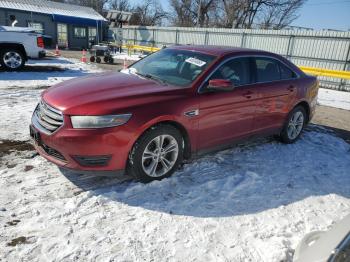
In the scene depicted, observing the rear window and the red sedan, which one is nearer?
the red sedan

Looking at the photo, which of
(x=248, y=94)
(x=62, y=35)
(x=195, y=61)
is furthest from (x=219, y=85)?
(x=62, y=35)

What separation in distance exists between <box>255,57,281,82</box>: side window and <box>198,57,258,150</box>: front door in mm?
224

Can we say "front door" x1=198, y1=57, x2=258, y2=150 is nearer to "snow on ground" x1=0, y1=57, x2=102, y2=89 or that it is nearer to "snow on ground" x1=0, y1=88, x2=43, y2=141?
"snow on ground" x1=0, y1=88, x2=43, y2=141

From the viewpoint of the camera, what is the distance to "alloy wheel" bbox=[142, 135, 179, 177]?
153 inches

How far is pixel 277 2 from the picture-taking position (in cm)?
4481

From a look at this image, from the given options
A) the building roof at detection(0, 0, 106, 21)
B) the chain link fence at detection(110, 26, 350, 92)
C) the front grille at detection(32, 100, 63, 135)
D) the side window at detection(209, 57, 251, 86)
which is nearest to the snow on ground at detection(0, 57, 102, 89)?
the front grille at detection(32, 100, 63, 135)

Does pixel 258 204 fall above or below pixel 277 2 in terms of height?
below

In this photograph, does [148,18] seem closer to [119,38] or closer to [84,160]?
[119,38]

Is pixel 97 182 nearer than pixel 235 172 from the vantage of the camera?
Yes

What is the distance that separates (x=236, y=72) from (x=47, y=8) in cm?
3048

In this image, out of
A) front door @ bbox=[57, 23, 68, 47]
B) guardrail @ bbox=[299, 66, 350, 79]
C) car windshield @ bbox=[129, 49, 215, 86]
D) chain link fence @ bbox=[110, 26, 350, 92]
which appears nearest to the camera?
car windshield @ bbox=[129, 49, 215, 86]

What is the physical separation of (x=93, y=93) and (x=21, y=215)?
1518 millimetres

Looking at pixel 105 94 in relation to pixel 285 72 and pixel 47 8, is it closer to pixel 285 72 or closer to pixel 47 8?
pixel 285 72

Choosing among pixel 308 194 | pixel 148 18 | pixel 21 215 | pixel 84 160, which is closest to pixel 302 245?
pixel 308 194
